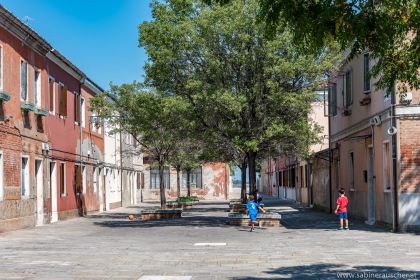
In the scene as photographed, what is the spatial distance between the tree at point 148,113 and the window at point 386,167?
21.8 feet

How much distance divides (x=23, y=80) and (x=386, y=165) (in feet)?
41.4

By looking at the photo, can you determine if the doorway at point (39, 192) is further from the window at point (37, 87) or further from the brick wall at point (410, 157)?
the brick wall at point (410, 157)

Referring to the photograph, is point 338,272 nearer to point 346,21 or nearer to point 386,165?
point 346,21

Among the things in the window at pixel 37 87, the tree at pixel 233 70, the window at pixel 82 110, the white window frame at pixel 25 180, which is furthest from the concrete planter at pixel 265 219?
the window at pixel 82 110

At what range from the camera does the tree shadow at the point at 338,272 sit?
424 inches

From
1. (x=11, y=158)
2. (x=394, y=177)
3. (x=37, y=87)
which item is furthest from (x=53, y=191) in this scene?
(x=394, y=177)

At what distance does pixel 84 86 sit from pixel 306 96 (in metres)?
15.8

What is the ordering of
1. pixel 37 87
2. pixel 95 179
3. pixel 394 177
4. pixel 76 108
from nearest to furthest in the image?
1. pixel 394 177
2. pixel 37 87
3. pixel 76 108
4. pixel 95 179

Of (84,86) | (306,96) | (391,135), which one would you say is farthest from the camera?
(84,86)

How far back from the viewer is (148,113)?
1032 inches

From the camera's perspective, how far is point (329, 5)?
7.52 meters

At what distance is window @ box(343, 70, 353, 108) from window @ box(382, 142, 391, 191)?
18.3 feet

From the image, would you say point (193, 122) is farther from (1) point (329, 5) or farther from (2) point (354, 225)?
(1) point (329, 5)

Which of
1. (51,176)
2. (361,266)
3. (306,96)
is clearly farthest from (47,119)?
(361,266)
